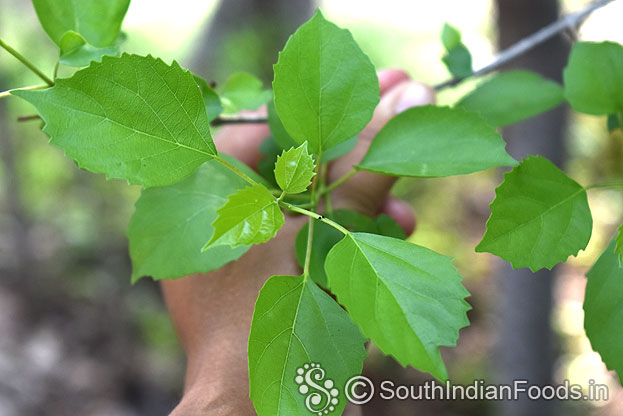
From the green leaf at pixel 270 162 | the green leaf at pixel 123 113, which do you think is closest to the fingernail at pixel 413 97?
the green leaf at pixel 270 162

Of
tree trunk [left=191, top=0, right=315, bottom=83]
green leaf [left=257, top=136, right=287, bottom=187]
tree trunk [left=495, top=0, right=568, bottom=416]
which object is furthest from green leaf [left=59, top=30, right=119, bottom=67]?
tree trunk [left=191, top=0, right=315, bottom=83]

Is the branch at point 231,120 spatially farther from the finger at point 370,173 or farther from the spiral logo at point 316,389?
the spiral logo at point 316,389

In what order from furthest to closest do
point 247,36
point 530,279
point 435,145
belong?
point 247,36 → point 530,279 → point 435,145

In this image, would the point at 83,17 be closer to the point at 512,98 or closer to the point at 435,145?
the point at 435,145

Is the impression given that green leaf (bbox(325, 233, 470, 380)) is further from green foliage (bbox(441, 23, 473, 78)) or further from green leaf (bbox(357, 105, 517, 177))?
green foliage (bbox(441, 23, 473, 78))

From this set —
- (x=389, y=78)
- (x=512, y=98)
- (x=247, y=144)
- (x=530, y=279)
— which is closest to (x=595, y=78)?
(x=512, y=98)

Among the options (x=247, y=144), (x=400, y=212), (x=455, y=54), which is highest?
(x=455, y=54)
